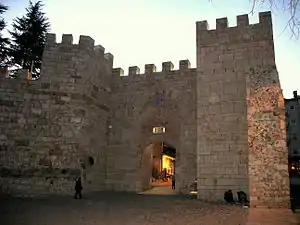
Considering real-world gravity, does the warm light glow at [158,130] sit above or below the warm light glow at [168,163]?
above

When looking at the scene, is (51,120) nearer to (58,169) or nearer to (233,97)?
A: (58,169)

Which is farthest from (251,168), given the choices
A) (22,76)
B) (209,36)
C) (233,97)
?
(22,76)

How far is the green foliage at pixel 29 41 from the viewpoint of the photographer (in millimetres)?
15797

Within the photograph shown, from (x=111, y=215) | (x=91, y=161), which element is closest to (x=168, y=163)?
(x=91, y=161)

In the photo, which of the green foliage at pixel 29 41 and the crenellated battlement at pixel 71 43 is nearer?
the crenellated battlement at pixel 71 43

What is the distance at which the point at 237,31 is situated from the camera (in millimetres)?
8828

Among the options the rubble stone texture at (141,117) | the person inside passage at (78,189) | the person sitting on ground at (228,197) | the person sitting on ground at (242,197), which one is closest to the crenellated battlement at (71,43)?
the rubble stone texture at (141,117)

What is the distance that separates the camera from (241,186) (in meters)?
7.72

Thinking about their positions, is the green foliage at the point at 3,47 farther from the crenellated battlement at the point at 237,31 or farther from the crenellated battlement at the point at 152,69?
the crenellated battlement at the point at 237,31

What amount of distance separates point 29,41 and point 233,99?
1282cm

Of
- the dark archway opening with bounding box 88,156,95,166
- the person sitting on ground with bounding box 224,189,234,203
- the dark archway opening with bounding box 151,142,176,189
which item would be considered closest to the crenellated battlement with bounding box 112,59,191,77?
the dark archway opening with bounding box 88,156,95,166

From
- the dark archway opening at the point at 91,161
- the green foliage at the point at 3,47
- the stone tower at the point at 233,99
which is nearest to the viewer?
the stone tower at the point at 233,99

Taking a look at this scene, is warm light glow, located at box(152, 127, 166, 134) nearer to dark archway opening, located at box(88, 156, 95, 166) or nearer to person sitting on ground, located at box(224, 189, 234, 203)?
dark archway opening, located at box(88, 156, 95, 166)

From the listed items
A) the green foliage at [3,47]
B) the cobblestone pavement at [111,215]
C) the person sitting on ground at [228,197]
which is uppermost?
the green foliage at [3,47]
